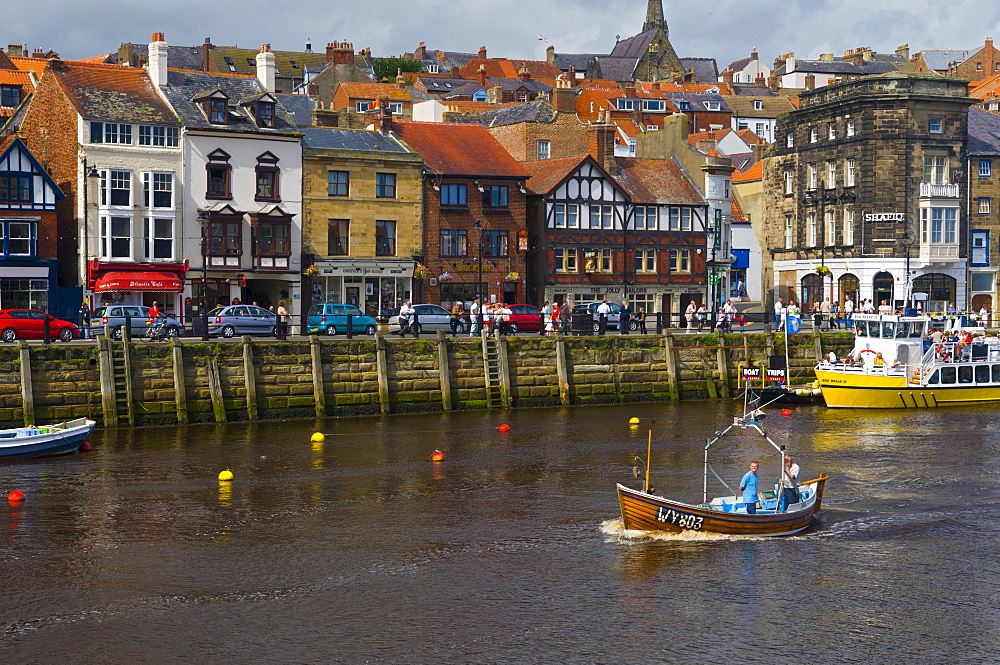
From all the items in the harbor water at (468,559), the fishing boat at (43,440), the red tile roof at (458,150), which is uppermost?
the red tile roof at (458,150)

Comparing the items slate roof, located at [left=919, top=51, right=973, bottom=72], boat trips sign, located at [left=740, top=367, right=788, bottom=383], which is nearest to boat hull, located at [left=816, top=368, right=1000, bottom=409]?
boat trips sign, located at [left=740, top=367, right=788, bottom=383]

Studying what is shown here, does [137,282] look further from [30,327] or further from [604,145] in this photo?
[604,145]

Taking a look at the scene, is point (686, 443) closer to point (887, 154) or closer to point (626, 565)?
point (626, 565)

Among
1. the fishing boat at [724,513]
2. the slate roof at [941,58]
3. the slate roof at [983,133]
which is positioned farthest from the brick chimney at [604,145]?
the slate roof at [941,58]

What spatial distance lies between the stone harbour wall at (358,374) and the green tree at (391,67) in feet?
308

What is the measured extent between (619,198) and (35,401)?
41.6 meters

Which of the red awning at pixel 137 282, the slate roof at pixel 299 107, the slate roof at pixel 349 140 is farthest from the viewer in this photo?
the slate roof at pixel 299 107

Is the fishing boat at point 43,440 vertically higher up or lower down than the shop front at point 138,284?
lower down

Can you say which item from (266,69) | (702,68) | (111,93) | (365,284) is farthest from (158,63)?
(702,68)

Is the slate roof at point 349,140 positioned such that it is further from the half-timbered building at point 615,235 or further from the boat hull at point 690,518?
the boat hull at point 690,518

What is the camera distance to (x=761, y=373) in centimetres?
5572

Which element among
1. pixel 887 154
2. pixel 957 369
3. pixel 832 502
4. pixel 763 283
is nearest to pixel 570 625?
pixel 832 502

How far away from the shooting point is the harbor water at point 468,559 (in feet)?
74.3

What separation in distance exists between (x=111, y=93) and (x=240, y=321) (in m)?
17.9
